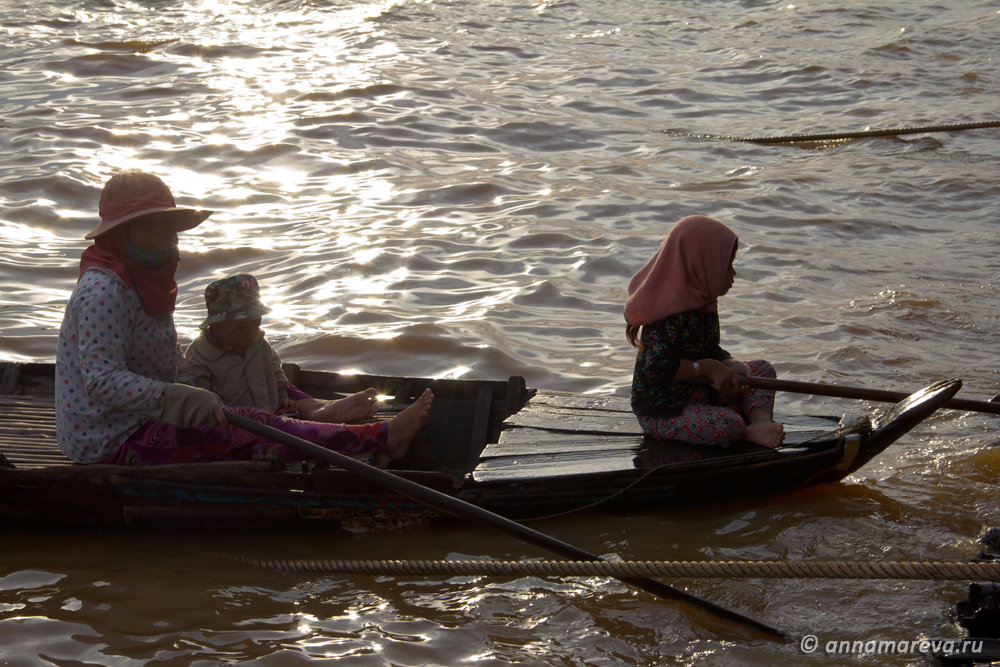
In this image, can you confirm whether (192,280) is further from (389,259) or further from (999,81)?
(999,81)

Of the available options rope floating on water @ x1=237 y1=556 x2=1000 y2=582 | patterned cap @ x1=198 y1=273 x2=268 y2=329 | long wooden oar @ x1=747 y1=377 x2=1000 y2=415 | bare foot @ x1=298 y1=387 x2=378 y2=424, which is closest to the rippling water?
rope floating on water @ x1=237 y1=556 x2=1000 y2=582

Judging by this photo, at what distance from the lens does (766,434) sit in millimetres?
4164

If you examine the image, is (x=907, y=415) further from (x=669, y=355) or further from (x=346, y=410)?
(x=346, y=410)

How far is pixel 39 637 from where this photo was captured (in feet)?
10.9

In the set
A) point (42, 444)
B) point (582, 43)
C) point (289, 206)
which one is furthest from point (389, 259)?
point (582, 43)

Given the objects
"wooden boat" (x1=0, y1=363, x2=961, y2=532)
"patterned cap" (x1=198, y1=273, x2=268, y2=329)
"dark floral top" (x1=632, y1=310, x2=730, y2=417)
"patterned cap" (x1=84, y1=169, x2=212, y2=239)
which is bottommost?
"wooden boat" (x1=0, y1=363, x2=961, y2=532)

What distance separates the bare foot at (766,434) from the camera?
4148 mm

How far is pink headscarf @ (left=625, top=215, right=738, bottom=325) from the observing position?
13.0 ft

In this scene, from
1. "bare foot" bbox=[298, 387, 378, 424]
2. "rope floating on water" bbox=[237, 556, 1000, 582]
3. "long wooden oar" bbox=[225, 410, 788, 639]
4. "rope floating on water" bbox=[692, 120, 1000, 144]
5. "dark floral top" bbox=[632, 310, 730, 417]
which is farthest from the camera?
"rope floating on water" bbox=[692, 120, 1000, 144]

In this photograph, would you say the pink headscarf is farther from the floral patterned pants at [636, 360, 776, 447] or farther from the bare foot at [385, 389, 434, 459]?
the bare foot at [385, 389, 434, 459]

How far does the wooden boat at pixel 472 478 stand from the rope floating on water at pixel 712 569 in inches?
16.1

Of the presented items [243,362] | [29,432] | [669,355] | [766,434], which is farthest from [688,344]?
[29,432]

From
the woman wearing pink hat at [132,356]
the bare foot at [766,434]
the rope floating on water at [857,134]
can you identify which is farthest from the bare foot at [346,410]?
the rope floating on water at [857,134]

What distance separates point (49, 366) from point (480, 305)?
2.97 meters
